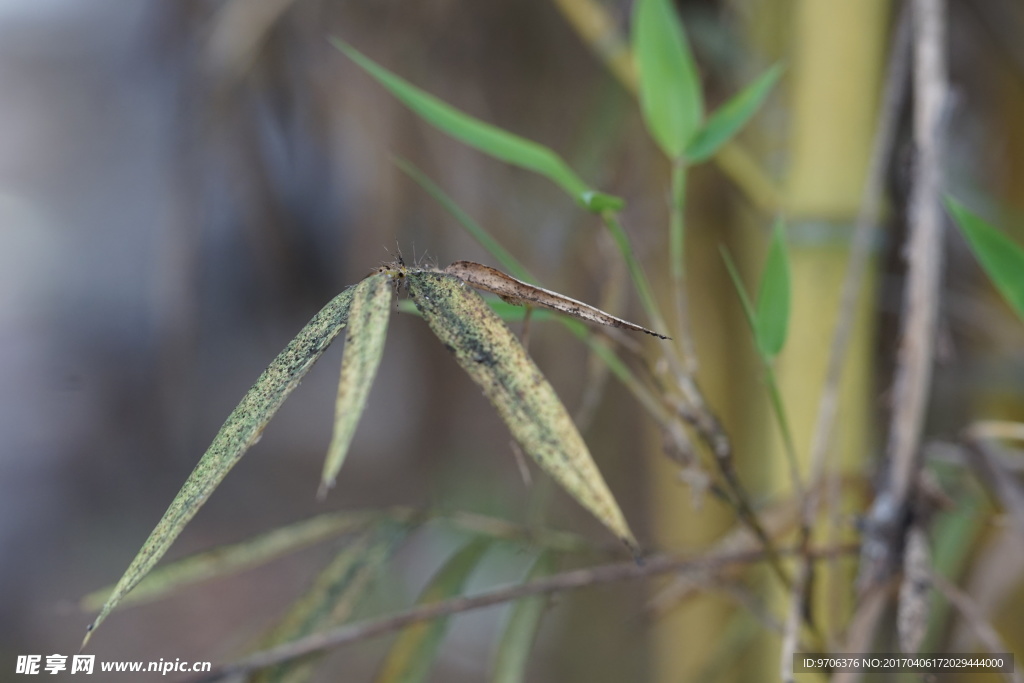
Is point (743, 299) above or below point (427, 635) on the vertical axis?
above

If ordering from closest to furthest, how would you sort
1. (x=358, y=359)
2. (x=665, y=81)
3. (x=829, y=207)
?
(x=358, y=359)
(x=665, y=81)
(x=829, y=207)

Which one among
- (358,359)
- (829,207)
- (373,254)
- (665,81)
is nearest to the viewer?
(358,359)

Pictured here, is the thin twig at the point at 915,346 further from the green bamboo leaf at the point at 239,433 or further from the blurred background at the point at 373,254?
the green bamboo leaf at the point at 239,433

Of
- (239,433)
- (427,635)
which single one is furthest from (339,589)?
(239,433)

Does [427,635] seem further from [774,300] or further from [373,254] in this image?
[373,254]

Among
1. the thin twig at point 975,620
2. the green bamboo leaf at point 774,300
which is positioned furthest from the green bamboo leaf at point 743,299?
the thin twig at point 975,620

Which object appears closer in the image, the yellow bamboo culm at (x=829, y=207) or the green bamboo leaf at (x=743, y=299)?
the green bamboo leaf at (x=743, y=299)
